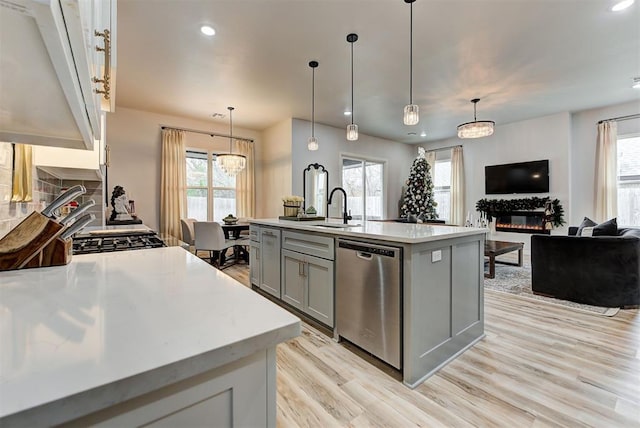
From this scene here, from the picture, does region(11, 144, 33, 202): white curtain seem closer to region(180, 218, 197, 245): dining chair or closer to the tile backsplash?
the tile backsplash

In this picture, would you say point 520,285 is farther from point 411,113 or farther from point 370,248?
point 370,248

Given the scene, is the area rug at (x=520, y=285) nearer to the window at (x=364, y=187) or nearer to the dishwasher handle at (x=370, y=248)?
the dishwasher handle at (x=370, y=248)

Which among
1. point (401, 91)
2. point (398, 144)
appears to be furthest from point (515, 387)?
point (398, 144)

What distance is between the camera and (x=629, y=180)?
4.99 m

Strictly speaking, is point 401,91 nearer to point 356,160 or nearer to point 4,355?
point 356,160

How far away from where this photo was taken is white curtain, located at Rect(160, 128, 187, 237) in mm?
5410

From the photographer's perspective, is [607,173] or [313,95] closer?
[313,95]

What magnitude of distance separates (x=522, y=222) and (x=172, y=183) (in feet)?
23.8

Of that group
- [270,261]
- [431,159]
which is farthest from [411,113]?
[431,159]

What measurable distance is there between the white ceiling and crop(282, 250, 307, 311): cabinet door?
232 centimetres

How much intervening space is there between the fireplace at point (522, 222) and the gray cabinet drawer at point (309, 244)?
219 inches

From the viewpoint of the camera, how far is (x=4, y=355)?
1.40 ft

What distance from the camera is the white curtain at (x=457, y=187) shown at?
7.04 metres

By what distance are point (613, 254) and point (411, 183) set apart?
462 centimetres
